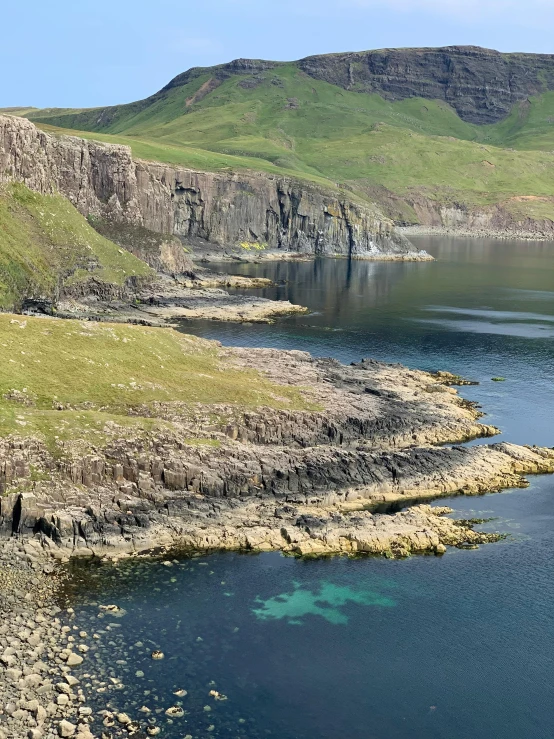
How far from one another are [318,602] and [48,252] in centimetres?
13292

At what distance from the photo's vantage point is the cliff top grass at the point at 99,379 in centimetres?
8094

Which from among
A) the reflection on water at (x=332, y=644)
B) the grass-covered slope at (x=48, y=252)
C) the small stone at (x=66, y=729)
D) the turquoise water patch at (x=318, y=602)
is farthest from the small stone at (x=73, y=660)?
the grass-covered slope at (x=48, y=252)

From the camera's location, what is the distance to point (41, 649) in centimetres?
5609

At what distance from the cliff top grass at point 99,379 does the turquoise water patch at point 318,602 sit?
23.8 m

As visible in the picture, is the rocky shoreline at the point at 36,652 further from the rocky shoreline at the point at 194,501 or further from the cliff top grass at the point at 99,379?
the cliff top grass at the point at 99,379

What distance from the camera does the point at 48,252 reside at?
18062 cm

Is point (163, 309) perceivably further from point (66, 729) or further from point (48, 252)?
point (66, 729)

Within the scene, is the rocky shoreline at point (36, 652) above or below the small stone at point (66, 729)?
above

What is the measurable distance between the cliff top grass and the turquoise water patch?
78.2 ft

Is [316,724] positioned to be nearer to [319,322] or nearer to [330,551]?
[330,551]

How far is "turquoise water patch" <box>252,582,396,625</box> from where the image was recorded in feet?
211

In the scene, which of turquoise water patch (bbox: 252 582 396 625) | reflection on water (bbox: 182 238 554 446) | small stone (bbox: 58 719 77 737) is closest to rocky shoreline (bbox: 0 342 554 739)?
small stone (bbox: 58 719 77 737)

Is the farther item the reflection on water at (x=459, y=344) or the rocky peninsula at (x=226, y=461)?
the reflection on water at (x=459, y=344)

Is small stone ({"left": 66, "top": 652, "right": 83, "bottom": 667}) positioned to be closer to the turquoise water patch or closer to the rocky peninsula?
the turquoise water patch
